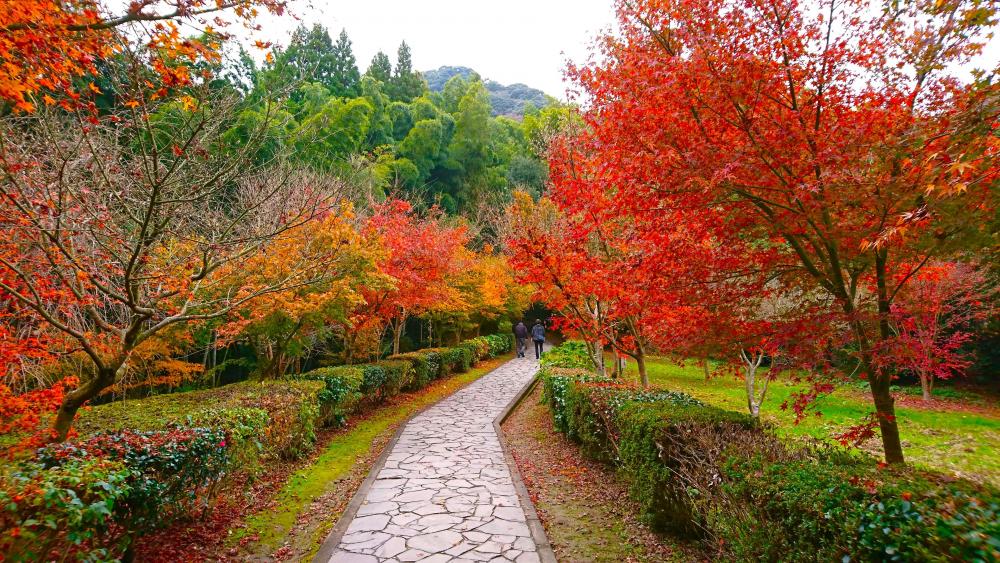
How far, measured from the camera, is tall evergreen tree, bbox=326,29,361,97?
3403cm

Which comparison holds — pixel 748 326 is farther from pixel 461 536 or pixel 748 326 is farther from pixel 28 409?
pixel 28 409

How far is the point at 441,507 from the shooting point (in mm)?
5750

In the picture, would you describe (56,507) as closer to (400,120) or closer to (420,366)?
(420,366)

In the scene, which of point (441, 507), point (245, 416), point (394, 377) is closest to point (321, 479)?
point (245, 416)

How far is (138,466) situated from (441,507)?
3.17 m

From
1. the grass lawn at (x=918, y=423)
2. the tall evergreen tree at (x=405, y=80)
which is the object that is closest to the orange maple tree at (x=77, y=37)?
the grass lawn at (x=918, y=423)

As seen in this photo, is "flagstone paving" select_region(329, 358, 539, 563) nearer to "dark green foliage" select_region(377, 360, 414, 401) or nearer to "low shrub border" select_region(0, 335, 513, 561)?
"low shrub border" select_region(0, 335, 513, 561)

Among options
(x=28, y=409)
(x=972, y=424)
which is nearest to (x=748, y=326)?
(x=28, y=409)

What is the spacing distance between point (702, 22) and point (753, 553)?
15.3 ft

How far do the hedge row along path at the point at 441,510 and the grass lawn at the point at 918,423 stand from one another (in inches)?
143

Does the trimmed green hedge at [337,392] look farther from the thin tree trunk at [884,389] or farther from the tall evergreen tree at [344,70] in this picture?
the tall evergreen tree at [344,70]

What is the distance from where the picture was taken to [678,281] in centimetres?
500

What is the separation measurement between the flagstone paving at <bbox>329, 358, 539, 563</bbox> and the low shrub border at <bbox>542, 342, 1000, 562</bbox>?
1.51 metres

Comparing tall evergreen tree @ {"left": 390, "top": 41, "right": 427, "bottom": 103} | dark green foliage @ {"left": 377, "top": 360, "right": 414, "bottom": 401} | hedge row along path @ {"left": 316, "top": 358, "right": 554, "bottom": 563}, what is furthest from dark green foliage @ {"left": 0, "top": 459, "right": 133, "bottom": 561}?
tall evergreen tree @ {"left": 390, "top": 41, "right": 427, "bottom": 103}
